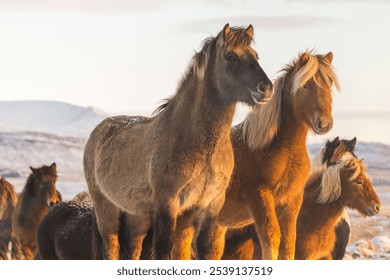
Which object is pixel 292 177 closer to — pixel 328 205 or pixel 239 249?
pixel 239 249

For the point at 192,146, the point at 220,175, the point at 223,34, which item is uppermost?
the point at 223,34

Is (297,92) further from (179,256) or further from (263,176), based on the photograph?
(179,256)

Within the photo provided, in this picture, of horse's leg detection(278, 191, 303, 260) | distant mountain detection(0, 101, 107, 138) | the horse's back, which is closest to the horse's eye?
the horse's back

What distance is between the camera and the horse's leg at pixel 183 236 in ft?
21.3

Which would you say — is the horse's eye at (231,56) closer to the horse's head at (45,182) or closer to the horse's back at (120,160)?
the horse's back at (120,160)

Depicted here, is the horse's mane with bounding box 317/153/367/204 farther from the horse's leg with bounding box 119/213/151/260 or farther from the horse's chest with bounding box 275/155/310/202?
the horse's leg with bounding box 119/213/151/260

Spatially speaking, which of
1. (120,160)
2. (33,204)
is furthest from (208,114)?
(33,204)

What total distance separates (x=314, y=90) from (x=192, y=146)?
1.23 m

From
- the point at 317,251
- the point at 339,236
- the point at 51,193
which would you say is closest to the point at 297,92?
the point at 317,251

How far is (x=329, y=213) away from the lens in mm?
8930

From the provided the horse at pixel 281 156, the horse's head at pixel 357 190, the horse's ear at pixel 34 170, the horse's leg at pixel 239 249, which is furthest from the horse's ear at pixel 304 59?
the horse's ear at pixel 34 170

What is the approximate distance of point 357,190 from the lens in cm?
891

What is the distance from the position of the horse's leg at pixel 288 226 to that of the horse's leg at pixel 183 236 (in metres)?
0.84

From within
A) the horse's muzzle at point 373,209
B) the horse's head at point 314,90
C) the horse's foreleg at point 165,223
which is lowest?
the horse's muzzle at point 373,209
